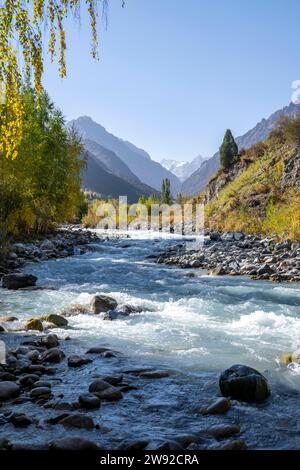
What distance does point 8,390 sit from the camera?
182 inches

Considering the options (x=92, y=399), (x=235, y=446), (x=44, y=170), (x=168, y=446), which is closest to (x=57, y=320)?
(x=92, y=399)

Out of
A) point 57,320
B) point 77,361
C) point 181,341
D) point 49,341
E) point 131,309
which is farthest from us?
point 131,309

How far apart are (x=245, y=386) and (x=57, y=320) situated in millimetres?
4354

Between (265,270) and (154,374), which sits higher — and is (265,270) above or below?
above

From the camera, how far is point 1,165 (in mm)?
19906

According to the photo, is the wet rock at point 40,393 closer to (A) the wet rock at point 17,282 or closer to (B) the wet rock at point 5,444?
(B) the wet rock at point 5,444

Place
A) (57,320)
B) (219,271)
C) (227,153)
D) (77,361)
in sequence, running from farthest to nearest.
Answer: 1. (227,153)
2. (219,271)
3. (57,320)
4. (77,361)

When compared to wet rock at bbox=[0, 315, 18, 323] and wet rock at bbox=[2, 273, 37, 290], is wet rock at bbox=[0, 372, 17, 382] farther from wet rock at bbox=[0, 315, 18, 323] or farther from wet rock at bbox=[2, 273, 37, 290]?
wet rock at bbox=[2, 273, 37, 290]

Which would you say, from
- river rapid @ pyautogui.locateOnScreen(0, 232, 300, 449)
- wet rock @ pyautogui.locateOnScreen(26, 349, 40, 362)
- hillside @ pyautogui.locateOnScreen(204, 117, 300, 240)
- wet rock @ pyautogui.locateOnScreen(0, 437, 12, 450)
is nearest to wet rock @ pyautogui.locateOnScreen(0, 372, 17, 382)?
river rapid @ pyautogui.locateOnScreen(0, 232, 300, 449)

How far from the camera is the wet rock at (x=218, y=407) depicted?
434cm

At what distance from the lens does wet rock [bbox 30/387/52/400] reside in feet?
15.2

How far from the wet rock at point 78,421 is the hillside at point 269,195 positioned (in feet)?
53.5

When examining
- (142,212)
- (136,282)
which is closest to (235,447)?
(136,282)

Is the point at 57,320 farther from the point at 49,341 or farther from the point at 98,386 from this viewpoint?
the point at 98,386
